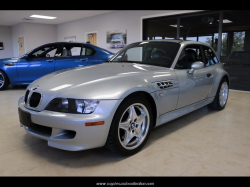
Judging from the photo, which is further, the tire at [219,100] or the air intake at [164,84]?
the tire at [219,100]

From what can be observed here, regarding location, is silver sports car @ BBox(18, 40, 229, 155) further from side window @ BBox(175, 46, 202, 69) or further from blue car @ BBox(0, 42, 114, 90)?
blue car @ BBox(0, 42, 114, 90)

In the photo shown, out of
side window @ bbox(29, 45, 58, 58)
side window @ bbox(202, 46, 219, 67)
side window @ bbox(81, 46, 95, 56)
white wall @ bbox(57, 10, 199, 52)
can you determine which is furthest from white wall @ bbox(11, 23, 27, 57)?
side window @ bbox(202, 46, 219, 67)

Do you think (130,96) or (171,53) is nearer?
(130,96)

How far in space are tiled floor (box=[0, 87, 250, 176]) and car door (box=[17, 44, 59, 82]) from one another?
2.84 meters

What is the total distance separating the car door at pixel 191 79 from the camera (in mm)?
2641

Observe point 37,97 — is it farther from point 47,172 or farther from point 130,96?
point 130,96

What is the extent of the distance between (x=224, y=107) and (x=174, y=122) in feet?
4.99

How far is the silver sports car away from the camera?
1809 mm

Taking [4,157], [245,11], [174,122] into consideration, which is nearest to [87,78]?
[4,157]

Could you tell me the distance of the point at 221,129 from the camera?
2.92 m

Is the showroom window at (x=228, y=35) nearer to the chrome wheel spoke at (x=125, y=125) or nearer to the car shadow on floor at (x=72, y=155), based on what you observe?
the car shadow on floor at (x=72, y=155)

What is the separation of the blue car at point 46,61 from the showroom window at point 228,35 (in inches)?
138

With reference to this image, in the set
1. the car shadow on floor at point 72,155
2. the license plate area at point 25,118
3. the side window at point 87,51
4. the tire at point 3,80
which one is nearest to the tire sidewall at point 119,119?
the car shadow on floor at point 72,155

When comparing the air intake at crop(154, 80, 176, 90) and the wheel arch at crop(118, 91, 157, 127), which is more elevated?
the air intake at crop(154, 80, 176, 90)
